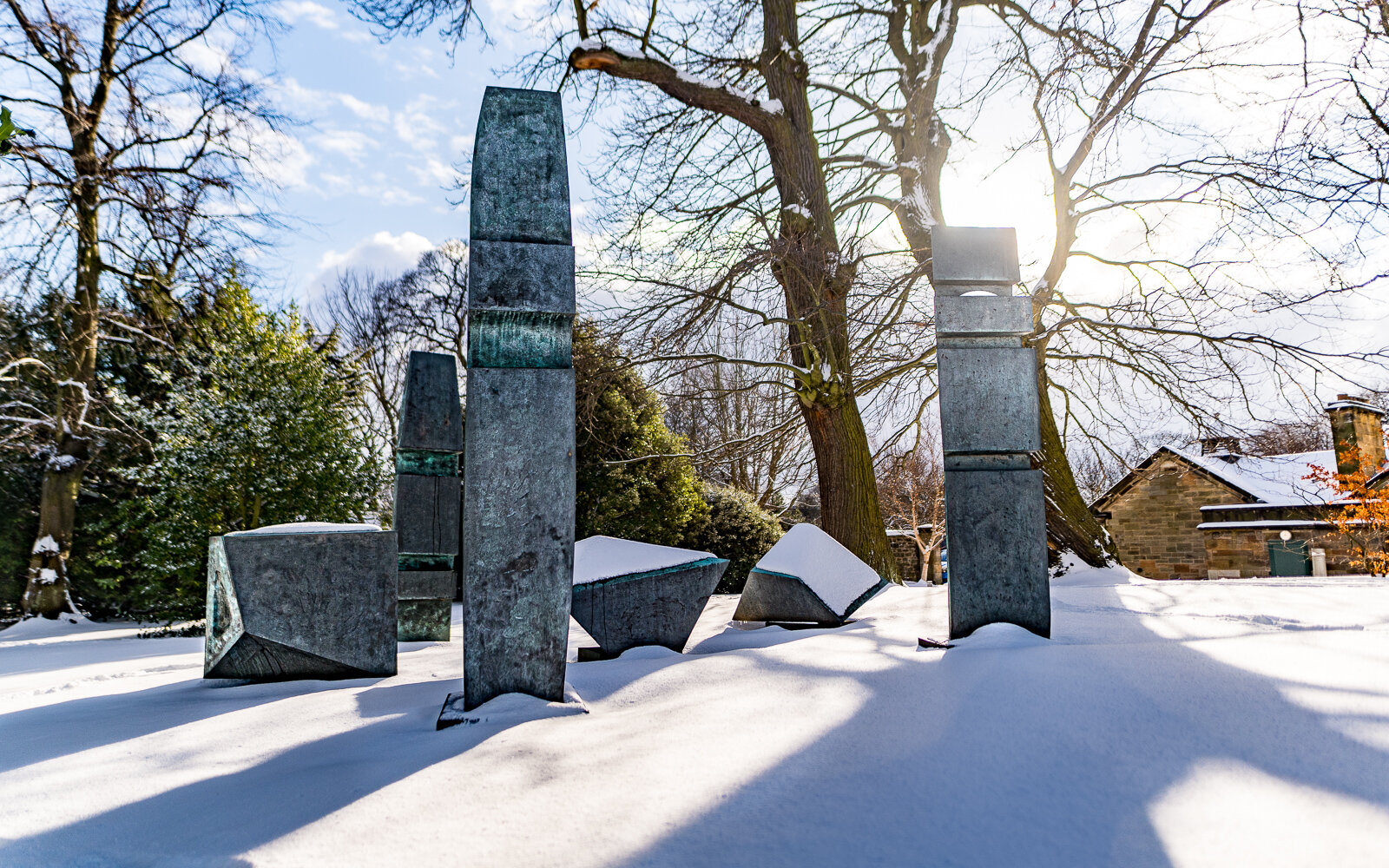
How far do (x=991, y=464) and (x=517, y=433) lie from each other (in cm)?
221

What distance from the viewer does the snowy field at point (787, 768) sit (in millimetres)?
1499

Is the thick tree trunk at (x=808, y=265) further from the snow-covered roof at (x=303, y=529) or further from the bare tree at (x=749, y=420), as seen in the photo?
the snow-covered roof at (x=303, y=529)

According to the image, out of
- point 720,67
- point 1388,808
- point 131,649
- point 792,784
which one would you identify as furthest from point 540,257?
point 720,67

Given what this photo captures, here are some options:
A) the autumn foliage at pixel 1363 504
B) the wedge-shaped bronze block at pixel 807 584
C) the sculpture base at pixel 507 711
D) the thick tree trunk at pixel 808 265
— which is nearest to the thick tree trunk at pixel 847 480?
the thick tree trunk at pixel 808 265

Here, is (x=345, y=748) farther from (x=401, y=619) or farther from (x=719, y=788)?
(x=401, y=619)

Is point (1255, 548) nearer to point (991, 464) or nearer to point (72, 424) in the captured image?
point (991, 464)

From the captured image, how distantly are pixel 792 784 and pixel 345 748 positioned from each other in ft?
4.33

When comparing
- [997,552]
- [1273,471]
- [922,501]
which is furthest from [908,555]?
[997,552]

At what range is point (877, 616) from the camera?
513cm

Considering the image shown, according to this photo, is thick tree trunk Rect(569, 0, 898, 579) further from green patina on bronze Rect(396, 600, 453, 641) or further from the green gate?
the green gate

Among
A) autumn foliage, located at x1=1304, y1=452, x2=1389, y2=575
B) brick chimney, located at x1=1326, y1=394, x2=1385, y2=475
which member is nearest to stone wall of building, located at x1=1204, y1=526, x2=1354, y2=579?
brick chimney, located at x1=1326, y1=394, x2=1385, y2=475

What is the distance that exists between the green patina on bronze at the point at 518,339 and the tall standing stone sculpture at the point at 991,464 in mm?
1859

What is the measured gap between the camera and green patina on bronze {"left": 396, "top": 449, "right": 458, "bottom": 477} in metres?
5.43

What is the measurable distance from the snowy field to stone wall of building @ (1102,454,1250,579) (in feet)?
74.9
